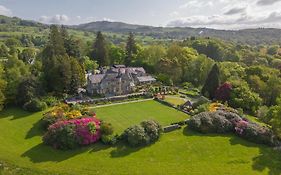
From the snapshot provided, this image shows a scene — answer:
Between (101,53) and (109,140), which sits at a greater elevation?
(101,53)

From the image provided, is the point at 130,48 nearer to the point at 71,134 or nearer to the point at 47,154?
the point at 71,134

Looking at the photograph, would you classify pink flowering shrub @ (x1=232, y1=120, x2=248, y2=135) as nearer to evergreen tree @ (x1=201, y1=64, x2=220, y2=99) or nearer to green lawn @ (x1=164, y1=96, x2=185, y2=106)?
green lawn @ (x1=164, y1=96, x2=185, y2=106)

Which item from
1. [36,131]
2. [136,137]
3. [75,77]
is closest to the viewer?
[136,137]

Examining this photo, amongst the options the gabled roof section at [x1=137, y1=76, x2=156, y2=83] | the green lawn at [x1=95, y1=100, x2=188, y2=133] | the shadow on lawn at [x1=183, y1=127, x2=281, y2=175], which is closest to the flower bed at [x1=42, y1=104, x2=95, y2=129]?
the green lawn at [x1=95, y1=100, x2=188, y2=133]

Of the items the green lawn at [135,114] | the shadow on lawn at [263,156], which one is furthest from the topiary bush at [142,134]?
the shadow on lawn at [263,156]

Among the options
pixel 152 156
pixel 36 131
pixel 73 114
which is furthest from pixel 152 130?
pixel 36 131

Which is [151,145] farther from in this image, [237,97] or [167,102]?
[237,97]

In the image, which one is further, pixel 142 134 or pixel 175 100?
pixel 175 100
